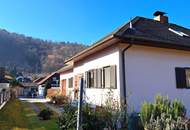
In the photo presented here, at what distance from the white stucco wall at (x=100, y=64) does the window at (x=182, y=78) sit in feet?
11.7

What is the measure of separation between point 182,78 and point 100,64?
15.0ft

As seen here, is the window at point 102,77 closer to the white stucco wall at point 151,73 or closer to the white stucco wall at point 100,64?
the white stucco wall at point 100,64

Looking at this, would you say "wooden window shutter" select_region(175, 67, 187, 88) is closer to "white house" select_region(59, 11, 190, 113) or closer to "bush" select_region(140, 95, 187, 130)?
"white house" select_region(59, 11, 190, 113)

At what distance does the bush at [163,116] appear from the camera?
7476 mm

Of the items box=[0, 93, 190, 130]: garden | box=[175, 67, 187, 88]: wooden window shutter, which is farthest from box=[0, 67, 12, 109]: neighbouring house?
box=[175, 67, 187, 88]: wooden window shutter

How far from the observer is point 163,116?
7.77 meters

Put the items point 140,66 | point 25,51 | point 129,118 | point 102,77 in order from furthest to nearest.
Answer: point 25,51
point 102,77
point 140,66
point 129,118

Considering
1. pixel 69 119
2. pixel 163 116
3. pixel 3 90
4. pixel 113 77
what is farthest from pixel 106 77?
pixel 3 90

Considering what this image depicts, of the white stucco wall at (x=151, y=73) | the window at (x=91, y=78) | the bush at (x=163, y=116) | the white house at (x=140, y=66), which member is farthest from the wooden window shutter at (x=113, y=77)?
the bush at (x=163, y=116)

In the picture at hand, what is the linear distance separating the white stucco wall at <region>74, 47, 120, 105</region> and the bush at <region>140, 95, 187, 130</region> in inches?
108

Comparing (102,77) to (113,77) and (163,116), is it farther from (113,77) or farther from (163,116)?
(163,116)

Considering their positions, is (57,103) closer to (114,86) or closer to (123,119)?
(114,86)

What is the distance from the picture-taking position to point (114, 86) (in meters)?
11.6

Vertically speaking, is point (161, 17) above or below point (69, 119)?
above
